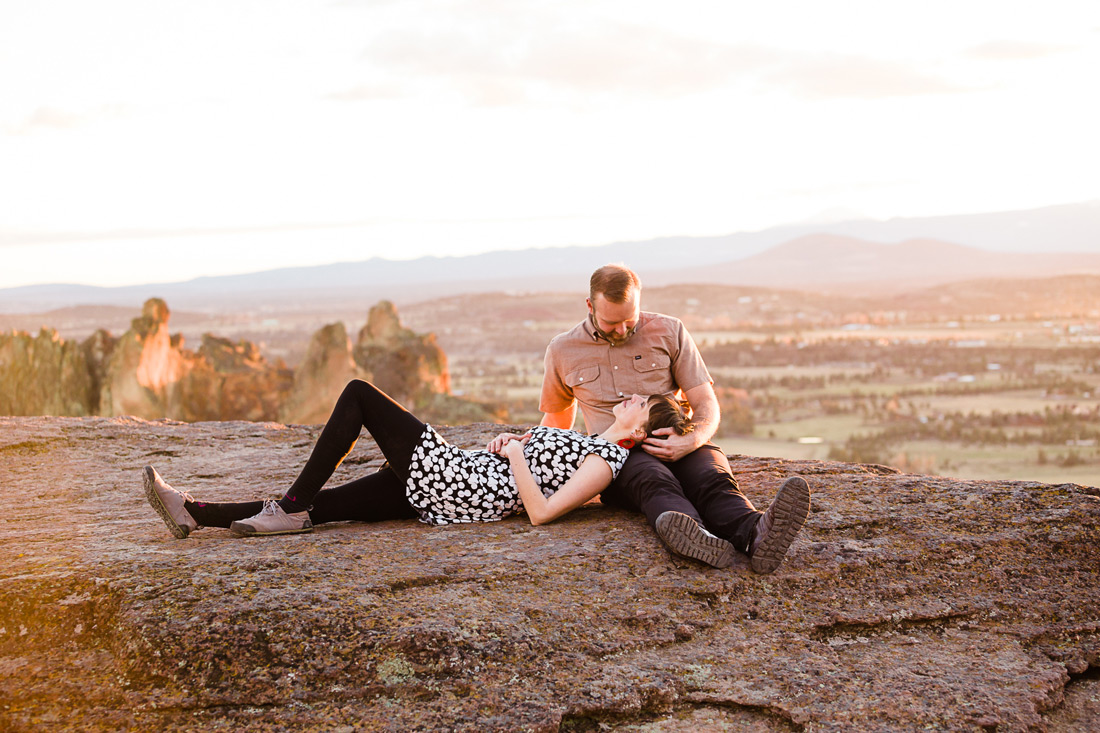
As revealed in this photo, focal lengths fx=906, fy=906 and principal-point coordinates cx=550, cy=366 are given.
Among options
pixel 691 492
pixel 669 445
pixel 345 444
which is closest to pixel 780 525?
pixel 691 492

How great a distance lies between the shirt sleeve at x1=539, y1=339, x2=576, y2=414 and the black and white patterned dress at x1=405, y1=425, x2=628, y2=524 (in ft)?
3.48

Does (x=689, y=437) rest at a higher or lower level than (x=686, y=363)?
lower

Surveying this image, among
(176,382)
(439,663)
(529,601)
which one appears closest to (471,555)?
(529,601)

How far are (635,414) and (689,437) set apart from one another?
1.36ft

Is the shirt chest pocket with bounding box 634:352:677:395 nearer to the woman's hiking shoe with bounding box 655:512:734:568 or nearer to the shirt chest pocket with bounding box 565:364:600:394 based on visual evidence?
the shirt chest pocket with bounding box 565:364:600:394

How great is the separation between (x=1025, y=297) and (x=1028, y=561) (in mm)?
119287

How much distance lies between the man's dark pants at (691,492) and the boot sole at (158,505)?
2787mm

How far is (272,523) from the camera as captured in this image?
19.3 feet

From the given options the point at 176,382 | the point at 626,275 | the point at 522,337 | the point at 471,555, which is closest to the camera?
the point at 471,555

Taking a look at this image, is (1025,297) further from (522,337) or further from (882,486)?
(882,486)

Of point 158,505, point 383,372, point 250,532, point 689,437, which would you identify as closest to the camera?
point 158,505

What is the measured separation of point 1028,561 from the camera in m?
5.71

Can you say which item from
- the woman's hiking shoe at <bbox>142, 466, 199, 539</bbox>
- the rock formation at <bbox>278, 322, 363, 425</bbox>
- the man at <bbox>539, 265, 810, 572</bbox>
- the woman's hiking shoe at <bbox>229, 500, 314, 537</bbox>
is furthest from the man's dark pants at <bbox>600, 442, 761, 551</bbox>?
the rock formation at <bbox>278, 322, 363, 425</bbox>

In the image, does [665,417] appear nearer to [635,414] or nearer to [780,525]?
[635,414]
